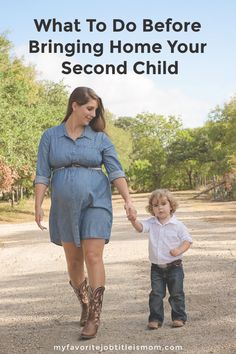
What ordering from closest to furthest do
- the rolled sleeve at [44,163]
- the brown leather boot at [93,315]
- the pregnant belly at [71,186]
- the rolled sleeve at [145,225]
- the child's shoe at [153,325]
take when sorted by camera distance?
1. the brown leather boot at [93,315]
2. the pregnant belly at [71,186]
3. the child's shoe at [153,325]
4. the rolled sleeve at [44,163]
5. the rolled sleeve at [145,225]

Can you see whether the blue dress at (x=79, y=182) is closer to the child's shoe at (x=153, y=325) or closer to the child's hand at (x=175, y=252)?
the child's hand at (x=175, y=252)

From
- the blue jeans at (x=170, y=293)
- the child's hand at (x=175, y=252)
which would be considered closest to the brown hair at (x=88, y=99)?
the child's hand at (x=175, y=252)

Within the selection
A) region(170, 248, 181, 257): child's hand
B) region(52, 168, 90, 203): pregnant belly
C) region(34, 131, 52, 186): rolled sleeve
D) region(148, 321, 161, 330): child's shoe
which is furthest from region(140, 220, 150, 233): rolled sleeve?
region(34, 131, 52, 186): rolled sleeve

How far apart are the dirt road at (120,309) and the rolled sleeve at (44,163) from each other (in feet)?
4.04

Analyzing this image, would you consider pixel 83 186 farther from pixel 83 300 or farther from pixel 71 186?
pixel 83 300

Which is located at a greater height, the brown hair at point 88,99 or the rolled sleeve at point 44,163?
the brown hair at point 88,99

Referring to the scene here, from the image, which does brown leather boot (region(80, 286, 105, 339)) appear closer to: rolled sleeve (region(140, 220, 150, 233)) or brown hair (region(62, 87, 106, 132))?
rolled sleeve (region(140, 220, 150, 233))

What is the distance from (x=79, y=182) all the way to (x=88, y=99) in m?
0.68

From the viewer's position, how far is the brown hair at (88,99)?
4727 mm

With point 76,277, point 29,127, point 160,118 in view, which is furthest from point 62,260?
→ point 160,118

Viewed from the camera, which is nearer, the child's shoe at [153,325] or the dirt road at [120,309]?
the dirt road at [120,309]

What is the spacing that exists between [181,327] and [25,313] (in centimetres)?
165

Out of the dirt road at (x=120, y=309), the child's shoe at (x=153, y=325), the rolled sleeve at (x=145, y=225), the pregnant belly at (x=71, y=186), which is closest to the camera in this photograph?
the dirt road at (x=120, y=309)

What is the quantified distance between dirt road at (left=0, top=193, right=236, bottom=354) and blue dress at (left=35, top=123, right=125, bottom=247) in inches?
30.9
